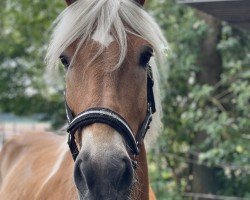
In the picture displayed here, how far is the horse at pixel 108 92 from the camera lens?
9.32 feet

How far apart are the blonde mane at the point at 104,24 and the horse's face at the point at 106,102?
0.05m

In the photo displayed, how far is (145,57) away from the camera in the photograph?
10.6ft

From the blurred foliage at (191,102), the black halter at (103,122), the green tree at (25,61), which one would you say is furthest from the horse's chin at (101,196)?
the green tree at (25,61)

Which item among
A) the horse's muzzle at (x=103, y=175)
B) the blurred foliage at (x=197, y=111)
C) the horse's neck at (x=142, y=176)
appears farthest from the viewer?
the blurred foliage at (x=197, y=111)

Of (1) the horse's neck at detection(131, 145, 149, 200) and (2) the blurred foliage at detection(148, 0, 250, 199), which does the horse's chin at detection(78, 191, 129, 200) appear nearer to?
(1) the horse's neck at detection(131, 145, 149, 200)

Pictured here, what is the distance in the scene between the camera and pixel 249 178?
23.0ft

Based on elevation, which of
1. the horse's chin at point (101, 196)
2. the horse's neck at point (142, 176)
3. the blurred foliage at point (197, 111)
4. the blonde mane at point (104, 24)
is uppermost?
the blonde mane at point (104, 24)

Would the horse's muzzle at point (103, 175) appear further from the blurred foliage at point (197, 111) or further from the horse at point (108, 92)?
the blurred foliage at point (197, 111)

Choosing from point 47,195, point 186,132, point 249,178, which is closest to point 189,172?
point 186,132

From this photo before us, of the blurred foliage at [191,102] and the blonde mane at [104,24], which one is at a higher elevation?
the blonde mane at [104,24]

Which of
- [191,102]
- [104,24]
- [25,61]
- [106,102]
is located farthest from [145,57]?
[25,61]

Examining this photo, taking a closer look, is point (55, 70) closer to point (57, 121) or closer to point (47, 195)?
point (47, 195)

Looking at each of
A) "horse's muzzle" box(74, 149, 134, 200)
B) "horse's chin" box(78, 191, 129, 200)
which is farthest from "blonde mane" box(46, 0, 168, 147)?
"horse's chin" box(78, 191, 129, 200)

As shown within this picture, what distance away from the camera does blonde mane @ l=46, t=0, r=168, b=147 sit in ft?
10.4
